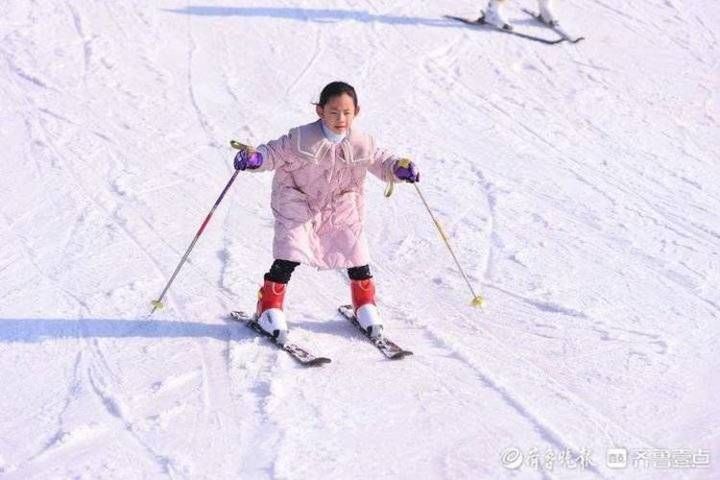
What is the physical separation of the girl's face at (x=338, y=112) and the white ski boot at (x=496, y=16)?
5570 mm

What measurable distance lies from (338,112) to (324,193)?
485 mm

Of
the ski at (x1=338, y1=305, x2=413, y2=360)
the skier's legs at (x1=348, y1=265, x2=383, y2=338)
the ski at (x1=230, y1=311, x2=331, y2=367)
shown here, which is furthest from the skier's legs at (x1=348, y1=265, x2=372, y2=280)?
the ski at (x1=230, y1=311, x2=331, y2=367)

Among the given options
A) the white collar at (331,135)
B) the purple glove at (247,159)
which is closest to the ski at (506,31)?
the white collar at (331,135)

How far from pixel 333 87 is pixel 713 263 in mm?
2831

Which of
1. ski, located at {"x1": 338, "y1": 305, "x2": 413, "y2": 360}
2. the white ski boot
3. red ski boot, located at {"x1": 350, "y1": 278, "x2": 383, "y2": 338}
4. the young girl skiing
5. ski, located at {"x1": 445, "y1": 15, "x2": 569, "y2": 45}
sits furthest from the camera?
the white ski boot

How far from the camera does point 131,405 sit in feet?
14.8

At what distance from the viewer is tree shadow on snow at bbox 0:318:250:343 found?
16.8 feet

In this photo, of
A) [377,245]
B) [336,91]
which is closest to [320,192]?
[336,91]

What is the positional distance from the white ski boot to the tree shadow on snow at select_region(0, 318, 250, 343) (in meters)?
5.65

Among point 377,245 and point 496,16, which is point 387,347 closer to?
point 377,245

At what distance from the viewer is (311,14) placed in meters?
10.1

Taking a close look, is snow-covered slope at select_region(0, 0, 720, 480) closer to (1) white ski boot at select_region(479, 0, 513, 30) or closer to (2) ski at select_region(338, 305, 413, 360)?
(2) ski at select_region(338, 305, 413, 360)

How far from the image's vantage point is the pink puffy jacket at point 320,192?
4.77 m

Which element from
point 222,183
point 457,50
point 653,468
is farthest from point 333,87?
point 457,50
